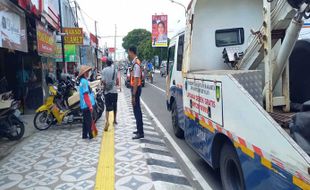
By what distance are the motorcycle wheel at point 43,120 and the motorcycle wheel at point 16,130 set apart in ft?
3.05

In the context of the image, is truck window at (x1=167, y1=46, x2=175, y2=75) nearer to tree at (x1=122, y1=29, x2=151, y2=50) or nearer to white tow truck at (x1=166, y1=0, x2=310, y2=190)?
white tow truck at (x1=166, y1=0, x2=310, y2=190)

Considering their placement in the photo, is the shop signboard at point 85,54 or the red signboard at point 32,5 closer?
the red signboard at point 32,5

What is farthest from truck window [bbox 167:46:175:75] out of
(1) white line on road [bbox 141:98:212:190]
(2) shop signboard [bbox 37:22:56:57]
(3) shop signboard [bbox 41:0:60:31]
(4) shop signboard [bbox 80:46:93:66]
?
(4) shop signboard [bbox 80:46:93:66]

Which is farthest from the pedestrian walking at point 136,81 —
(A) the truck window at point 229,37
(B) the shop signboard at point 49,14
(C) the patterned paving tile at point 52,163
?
(B) the shop signboard at point 49,14

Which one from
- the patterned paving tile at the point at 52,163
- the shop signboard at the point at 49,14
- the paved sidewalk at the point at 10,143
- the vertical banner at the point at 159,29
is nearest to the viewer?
the patterned paving tile at the point at 52,163

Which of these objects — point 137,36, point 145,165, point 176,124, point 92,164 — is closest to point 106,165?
point 92,164

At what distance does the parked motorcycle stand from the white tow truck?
402 cm

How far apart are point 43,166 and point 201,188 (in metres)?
2.86

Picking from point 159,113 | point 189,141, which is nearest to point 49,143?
point 189,141

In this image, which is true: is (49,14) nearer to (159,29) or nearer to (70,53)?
(70,53)

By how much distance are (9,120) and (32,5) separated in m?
3.59

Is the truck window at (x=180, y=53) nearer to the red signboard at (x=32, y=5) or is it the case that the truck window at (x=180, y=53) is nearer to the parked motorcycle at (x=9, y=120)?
the parked motorcycle at (x=9, y=120)

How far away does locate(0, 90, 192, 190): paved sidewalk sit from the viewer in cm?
527

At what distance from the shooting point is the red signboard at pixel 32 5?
9.29 m
